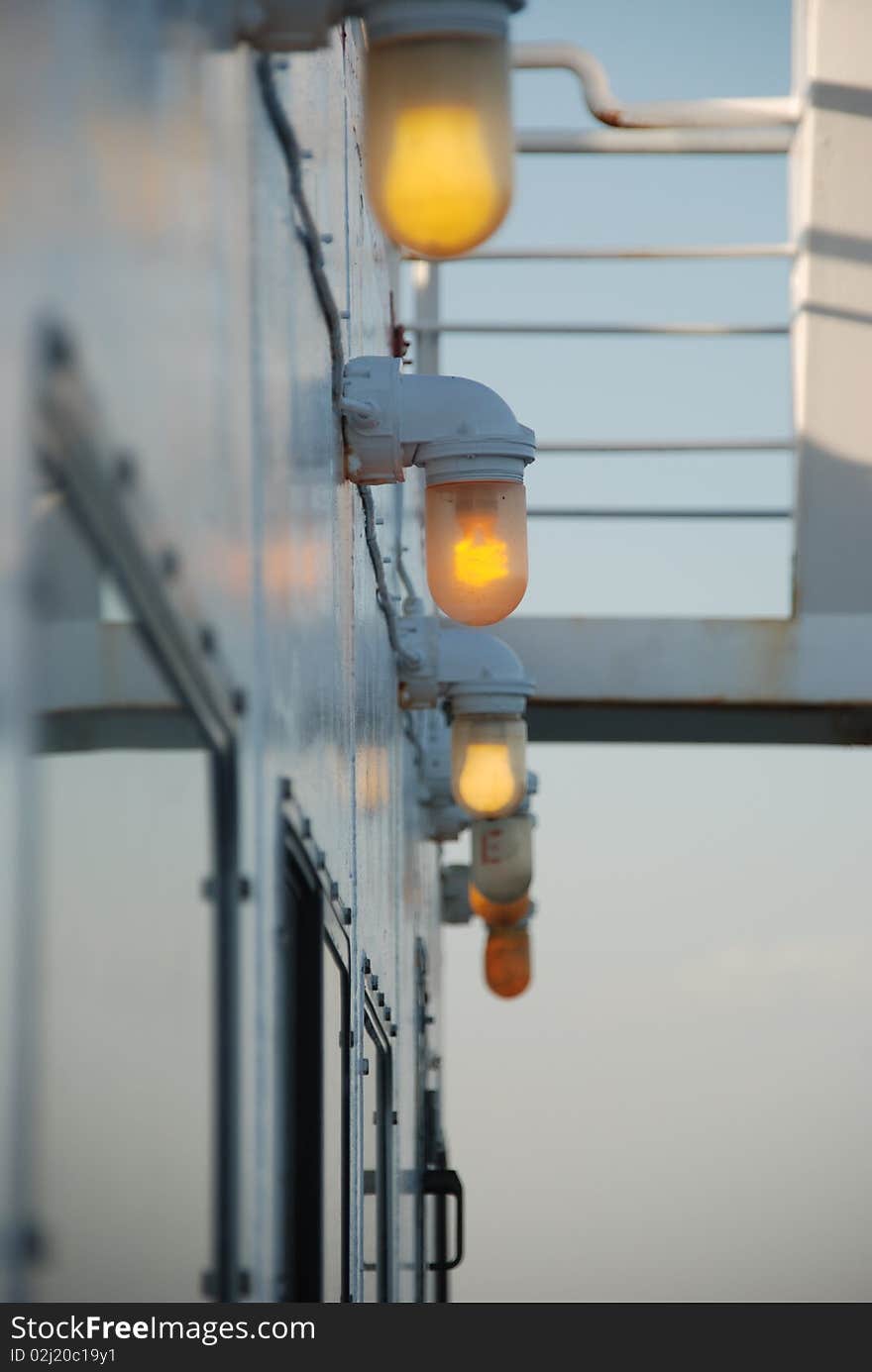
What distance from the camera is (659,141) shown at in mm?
13578

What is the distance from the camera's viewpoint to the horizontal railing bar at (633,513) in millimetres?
13416

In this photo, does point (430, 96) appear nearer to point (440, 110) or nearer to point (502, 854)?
point (440, 110)

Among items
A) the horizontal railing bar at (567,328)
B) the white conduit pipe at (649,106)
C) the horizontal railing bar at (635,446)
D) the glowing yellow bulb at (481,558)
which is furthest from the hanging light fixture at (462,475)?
the horizontal railing bar at (567,328)

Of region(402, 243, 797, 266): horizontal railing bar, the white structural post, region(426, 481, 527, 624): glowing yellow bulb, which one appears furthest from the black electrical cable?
region(402, 243, 797, 266): horizontal railing bar

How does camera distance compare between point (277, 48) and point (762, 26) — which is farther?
point (762, 26)

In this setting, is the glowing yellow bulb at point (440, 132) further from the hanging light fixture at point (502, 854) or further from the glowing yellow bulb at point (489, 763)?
the hanging light fixture at point (502, 854)

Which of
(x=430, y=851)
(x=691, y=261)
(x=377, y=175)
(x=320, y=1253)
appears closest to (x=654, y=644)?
(x=430, y=851)

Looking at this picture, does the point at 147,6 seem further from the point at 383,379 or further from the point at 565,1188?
the point at 565,1188

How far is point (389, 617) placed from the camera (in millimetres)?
6688

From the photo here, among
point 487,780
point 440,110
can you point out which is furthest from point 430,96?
point 487,780

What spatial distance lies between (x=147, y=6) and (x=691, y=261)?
479 inches

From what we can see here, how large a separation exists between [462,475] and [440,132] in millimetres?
2154

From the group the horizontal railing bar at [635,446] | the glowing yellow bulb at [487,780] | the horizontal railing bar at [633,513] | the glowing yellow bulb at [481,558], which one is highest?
the horizontal railing bar at [635,446]

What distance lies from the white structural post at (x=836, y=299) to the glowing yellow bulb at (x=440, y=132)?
33.2 feet
